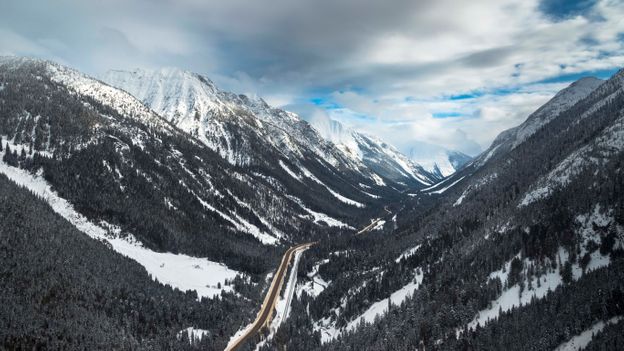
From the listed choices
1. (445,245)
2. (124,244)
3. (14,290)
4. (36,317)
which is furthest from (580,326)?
(124,244)

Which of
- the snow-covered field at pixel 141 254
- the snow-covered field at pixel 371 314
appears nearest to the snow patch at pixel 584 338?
the snow-covered field at pixel 371 314

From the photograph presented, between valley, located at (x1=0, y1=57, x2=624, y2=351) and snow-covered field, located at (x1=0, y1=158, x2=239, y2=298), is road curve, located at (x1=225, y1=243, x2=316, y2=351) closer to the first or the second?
valley, located at (x1=0, y1=57, x2=624, y2=351)

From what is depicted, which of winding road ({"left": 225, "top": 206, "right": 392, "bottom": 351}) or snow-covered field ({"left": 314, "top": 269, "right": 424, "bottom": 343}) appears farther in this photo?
snow-covered field ({"left": 314, "top": 269, "right": 424, "bottom": 343})

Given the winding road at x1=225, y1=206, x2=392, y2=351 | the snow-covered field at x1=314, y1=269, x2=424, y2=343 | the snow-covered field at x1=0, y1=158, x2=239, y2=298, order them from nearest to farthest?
1. the winding road at x1=225, y1=206, x2=392, y2=351
2. the snow-covered field at x1=314, y1=269, x2=424, y2=343
3. the snow-covered field at x1=0, y1=158, x2=239, y2=298

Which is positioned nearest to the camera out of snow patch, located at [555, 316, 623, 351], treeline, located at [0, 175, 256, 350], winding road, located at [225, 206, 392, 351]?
snow patch, located at [555, 316, 623, 351]

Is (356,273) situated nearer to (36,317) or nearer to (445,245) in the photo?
(445,245)

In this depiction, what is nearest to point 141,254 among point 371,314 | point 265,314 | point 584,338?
point 265,314

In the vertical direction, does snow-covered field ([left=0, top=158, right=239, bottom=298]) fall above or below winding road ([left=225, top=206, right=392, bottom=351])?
above

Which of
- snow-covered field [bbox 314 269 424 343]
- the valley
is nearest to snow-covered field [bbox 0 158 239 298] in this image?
the valley
